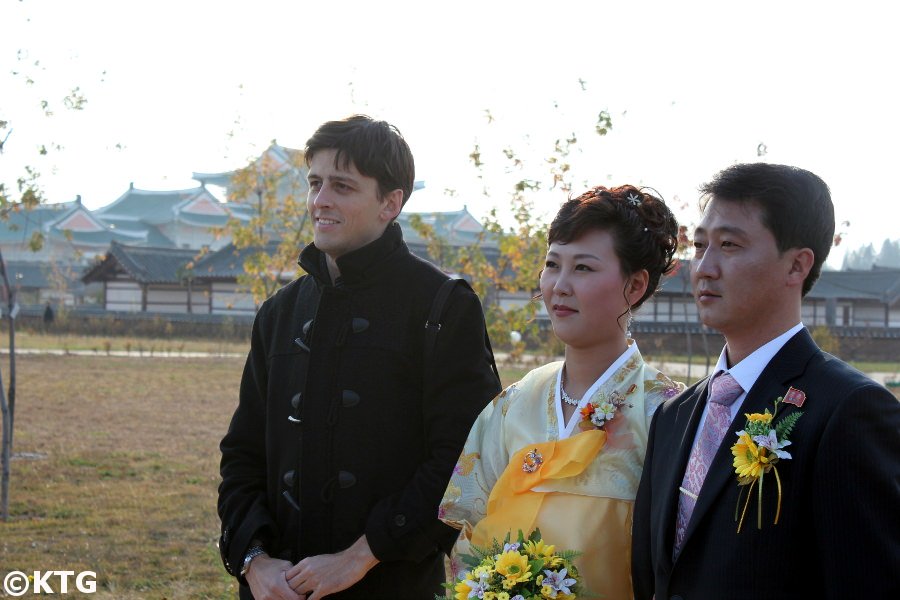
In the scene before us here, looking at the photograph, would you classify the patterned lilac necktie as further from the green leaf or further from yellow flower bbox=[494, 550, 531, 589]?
yellow flower bbox=[494, 550, 531, 589]

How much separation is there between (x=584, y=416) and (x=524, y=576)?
432mm

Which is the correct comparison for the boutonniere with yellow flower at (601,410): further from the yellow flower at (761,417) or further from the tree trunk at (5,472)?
the tree trunk at (5,472)

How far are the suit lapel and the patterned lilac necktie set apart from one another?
7cm

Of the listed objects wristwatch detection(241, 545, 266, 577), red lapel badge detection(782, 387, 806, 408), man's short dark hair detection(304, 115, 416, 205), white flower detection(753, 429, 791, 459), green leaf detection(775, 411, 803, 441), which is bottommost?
wristwatch detection(241, 545, 266, 577)

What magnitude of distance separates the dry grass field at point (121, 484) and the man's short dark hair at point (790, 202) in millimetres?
4013

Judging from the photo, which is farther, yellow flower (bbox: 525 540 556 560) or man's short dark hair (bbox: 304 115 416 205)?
man's short dark hair (bbox: 304 115 416 205)

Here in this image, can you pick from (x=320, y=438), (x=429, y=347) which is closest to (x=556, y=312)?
(x=429, y=347)

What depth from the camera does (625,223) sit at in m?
2.25

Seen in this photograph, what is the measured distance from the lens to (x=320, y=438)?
2.65 metres

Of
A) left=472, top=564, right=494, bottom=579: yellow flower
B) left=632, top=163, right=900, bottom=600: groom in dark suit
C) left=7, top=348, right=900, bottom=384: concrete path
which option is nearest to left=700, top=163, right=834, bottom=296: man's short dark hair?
left=632, top=163, right=900, bottom=600: groom in dark suit

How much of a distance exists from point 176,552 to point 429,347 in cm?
404

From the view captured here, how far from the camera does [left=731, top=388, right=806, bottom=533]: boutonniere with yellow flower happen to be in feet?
5.46

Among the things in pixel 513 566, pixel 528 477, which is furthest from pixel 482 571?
pixel 528 477

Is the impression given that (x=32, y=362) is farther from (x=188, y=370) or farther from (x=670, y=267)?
(x=670, y=267)
